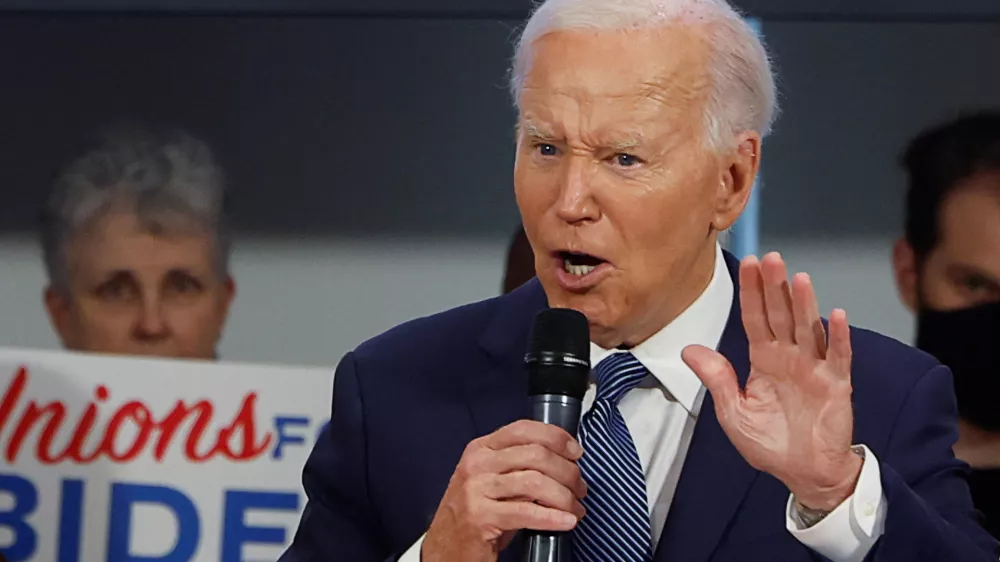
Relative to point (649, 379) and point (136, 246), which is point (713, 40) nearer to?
point (649, 379)

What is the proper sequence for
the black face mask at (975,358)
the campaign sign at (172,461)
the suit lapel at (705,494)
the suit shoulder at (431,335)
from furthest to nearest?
the campaign sign at (172,461) → the black face mask at (975,358) → the suit shoulder at (431,335) → the suit lapel at (705,494)

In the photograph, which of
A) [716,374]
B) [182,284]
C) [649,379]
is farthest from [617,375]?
[182,284]

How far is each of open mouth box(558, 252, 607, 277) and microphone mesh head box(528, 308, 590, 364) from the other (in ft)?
0.64

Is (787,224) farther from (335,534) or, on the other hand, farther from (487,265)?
(335,534)

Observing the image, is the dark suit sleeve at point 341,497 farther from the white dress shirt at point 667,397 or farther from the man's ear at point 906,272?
the man's ear at point 906,272

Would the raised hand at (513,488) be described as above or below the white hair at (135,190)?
below

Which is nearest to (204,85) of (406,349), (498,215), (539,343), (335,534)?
(498,215)

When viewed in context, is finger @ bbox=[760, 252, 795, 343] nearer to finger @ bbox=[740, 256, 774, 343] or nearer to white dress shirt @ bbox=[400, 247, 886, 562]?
finger @ bbox=[740, 256, 774, 343]

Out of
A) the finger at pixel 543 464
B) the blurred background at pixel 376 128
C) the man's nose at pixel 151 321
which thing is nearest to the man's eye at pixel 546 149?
the finger at pixel 543 464

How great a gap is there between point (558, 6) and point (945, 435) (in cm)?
69

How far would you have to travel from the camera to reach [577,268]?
1448 mm

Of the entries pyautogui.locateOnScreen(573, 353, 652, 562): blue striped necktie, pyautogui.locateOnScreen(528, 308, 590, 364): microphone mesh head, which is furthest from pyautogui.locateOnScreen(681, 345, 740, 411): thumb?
pyautogui.locateOnScreen(573, 353, 652, 562): blue striped necktie

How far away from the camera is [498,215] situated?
2.33 m

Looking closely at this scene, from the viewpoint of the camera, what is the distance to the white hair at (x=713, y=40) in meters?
1.46
